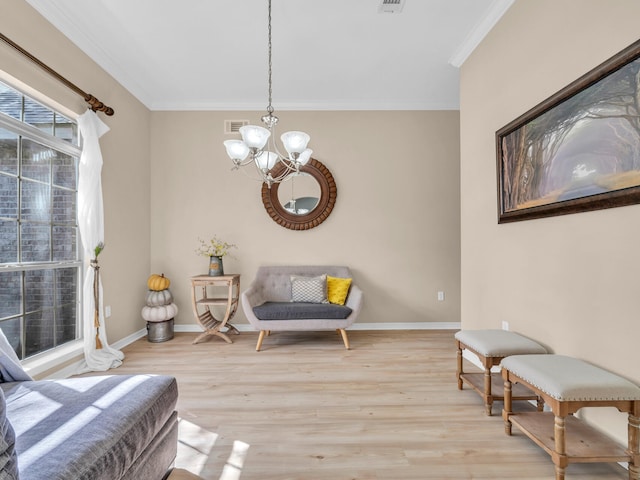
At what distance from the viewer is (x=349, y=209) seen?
445cm

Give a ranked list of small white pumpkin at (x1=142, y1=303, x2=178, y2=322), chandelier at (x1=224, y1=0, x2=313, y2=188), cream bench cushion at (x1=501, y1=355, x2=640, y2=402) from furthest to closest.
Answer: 1. small white pumpkin at (x1=142, y1=303, x2=178, y2=322)
2. chandelier at (x1=224, y1=0, x2=313, y2=188)
3. cream bench cushion at (x1=501, y1=355, x2=640, y2=402)

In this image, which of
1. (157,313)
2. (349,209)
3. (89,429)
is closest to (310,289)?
(349,209)

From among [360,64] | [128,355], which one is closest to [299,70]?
[360,64]

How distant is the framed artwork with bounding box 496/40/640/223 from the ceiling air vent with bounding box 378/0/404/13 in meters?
1.23

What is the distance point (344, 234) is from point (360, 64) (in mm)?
1946

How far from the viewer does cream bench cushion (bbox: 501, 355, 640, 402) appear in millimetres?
1523

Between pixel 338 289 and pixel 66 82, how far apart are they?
3.17 meters

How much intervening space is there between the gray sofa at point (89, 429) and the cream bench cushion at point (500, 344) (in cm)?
182

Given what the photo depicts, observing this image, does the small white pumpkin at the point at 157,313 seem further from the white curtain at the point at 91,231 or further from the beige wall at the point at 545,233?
the beige wall at the point at 545,233

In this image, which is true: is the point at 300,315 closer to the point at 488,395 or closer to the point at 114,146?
the point at 488,395

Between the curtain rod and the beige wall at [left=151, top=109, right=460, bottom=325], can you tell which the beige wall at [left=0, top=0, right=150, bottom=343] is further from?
the beige wall at [left=151, top=109, right=460, bottom=325]

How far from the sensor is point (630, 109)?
161 cm

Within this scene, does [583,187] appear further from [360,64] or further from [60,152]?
[60,152]

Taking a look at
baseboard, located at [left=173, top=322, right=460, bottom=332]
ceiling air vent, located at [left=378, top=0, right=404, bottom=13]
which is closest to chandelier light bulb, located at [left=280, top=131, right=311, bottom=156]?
ceiling air vent, located at [left=378, top=0, right=404, bottom=13]
